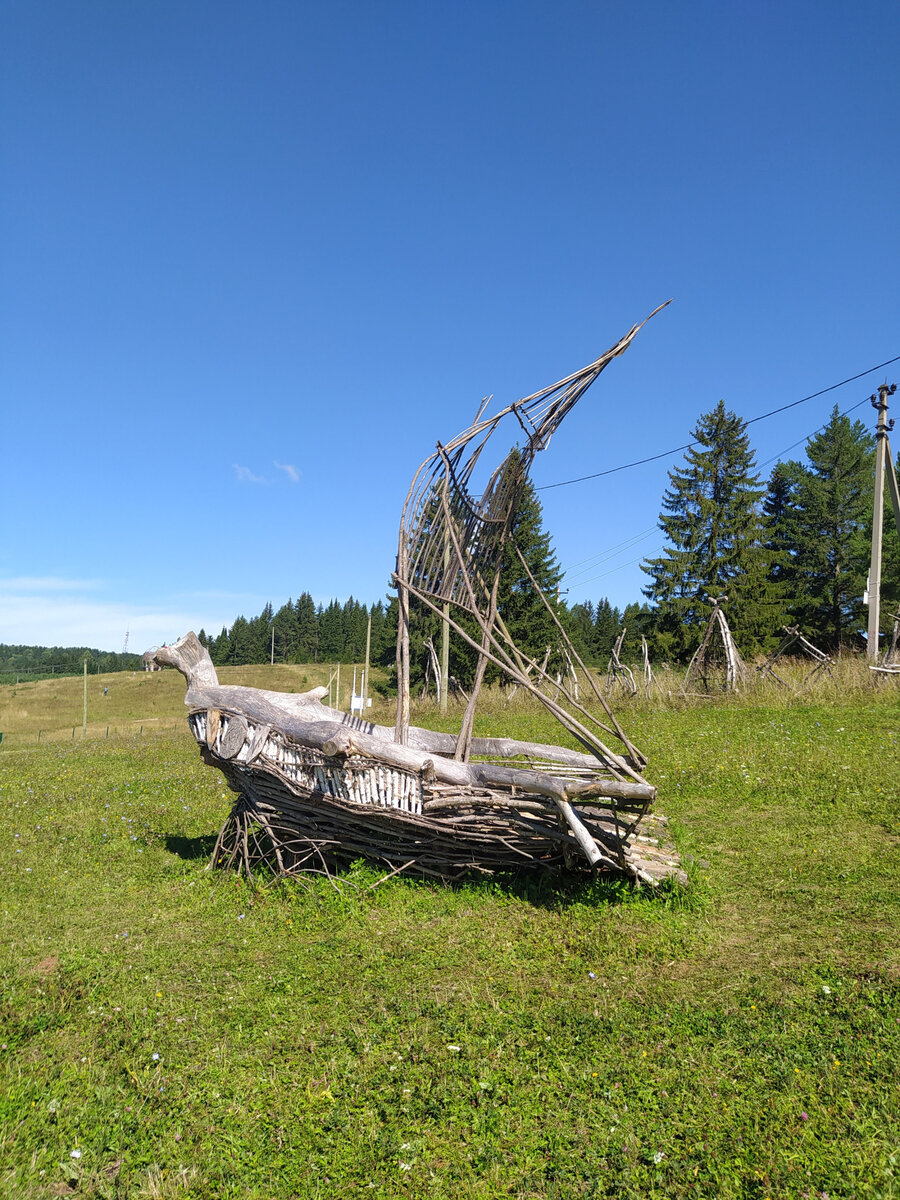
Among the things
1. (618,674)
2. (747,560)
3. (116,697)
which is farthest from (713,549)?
(116,697)

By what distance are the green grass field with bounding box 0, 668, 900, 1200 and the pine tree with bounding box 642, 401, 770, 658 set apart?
22.7m

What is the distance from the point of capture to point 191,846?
7445mm

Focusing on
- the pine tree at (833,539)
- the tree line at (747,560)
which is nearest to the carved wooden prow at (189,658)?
the tree line at (747,560)

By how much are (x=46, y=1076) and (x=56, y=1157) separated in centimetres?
67

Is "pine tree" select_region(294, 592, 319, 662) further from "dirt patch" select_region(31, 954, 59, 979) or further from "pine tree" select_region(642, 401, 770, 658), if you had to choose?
"dirt patch" select_region(31, 954, 59, 979)

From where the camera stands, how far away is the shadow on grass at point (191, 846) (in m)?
7.15

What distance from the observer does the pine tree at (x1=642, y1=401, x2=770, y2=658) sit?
2861 centimetres

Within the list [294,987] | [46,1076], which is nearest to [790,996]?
[294,987]

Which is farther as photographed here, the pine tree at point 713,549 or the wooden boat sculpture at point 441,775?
the pine tree at point 713,549

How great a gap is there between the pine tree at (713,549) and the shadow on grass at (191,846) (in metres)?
23.5

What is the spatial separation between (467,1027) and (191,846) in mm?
4667

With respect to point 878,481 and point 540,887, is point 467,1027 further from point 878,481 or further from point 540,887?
point 878,481

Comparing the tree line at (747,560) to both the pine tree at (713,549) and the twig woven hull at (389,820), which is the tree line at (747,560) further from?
the twig woven hull at (389,820)

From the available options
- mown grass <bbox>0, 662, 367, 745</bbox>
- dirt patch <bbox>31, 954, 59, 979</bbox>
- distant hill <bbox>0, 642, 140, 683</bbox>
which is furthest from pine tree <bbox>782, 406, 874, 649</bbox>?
distant hill <bbox>0, 642, 140, 683</bbox>
